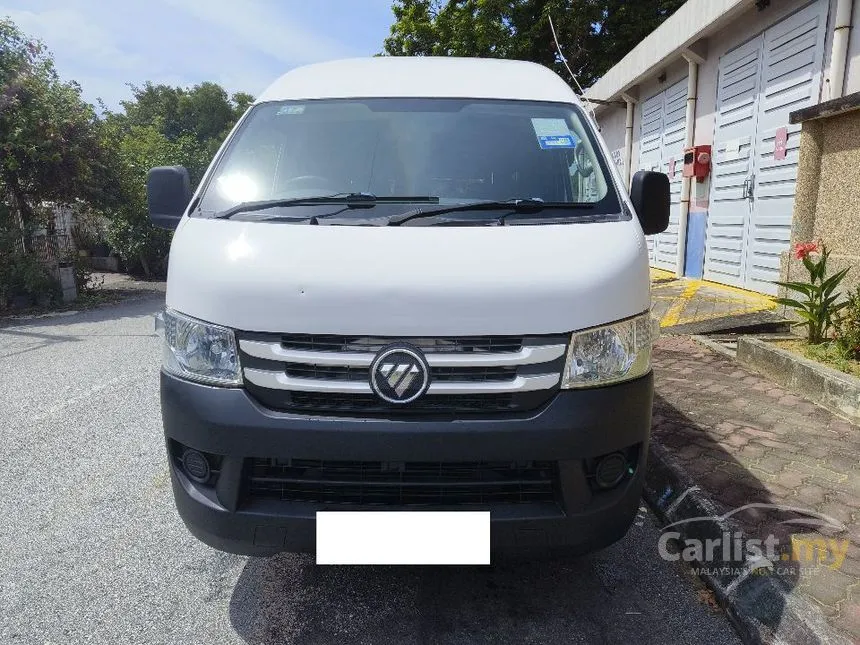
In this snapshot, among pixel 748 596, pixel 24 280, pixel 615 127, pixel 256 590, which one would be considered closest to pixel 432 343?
pixel 256 590

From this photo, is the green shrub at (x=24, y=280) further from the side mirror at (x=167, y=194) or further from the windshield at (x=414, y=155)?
the windshield at (x=414, y=155)

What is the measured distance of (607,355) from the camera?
2.05 meters

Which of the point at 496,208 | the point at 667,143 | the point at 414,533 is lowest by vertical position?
the point at 414,533

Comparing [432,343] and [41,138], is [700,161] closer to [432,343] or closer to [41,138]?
[432,343]

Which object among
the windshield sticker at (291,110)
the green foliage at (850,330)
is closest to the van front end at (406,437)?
the windshield sticker at (291,110)

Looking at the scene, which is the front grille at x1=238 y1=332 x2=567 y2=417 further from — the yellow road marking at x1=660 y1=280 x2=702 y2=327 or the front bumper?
the yellow road marking at x1=660 y1=280 x2=702 y2=327

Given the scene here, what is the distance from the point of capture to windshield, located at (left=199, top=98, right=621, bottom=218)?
2.61 m

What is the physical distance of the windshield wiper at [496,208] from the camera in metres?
2.33

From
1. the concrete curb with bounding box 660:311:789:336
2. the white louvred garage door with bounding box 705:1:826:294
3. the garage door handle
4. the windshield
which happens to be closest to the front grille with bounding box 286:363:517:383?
the windshield

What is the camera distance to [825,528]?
8.98ft

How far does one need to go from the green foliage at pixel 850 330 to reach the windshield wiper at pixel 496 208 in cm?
336

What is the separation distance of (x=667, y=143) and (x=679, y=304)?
4.84m

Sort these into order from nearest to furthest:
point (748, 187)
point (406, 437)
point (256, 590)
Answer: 1. point (406, 437)
2. point (256, 590)
3. point (748, 187)

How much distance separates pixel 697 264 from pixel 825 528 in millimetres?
7868
